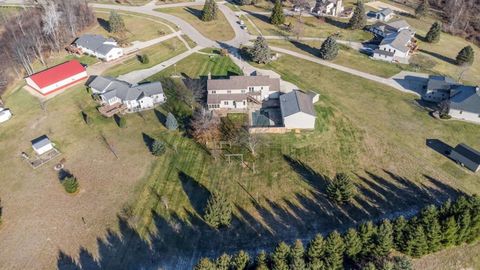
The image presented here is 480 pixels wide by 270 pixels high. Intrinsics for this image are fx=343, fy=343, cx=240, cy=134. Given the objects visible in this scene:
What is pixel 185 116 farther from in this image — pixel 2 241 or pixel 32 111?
pixel 2 241

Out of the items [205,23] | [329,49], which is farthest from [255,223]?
[205,23]

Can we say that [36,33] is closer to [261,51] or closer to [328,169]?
[261,51]

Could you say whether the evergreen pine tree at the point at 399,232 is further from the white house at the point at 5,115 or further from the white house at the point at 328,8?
the white house at the point at 328,8

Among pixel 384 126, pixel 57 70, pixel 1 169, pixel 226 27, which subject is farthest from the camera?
pixel 226 27

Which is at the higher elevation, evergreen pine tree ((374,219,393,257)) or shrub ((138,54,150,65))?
evergreen pine tree ((374,219,393,257))

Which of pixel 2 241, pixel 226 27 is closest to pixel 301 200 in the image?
pixel 2 241

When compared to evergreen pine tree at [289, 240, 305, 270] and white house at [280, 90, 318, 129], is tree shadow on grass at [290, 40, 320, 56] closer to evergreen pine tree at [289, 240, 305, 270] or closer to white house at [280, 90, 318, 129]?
white house at [280, 90, 318, 129]

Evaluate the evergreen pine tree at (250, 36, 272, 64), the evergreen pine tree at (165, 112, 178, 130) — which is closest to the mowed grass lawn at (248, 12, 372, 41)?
the evergreen pine tree at (250, 36, 272, 64)
